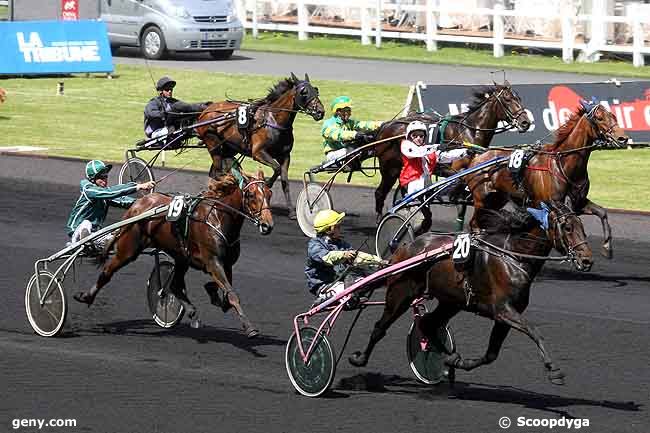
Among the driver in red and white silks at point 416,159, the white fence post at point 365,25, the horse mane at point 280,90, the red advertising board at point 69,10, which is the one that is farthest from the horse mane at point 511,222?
the white fence post at point 365,25

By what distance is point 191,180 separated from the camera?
20016 millimetres

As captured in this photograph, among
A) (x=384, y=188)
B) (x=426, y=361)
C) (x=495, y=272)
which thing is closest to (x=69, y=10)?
(x=384, y=188)

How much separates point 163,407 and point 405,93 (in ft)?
60.3

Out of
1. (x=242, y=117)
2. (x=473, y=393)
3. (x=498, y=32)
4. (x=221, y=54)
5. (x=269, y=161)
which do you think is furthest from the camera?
(x=221, y=54)

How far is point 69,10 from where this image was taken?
31.4 metres

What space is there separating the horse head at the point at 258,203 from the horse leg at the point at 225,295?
50 cm

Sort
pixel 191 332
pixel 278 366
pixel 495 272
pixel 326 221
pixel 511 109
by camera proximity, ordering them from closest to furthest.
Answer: pixel 495 272 < pixel 326 221 < pixel 278 366 < pixel 191 332 < pixel 511 109

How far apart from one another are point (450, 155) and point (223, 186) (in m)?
4.16

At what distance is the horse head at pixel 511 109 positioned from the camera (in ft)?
51.0

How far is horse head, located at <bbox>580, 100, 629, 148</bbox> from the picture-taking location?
1387 cm

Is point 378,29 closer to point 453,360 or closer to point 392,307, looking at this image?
point 392,307

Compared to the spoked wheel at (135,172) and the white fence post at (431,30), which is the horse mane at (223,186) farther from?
the white fence post at (431,30)

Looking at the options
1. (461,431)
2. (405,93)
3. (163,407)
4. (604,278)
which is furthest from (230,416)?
(405,93)

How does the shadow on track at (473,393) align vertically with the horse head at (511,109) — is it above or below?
Result: below
